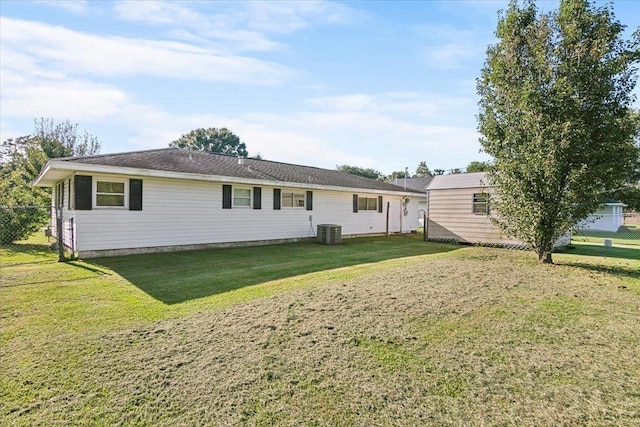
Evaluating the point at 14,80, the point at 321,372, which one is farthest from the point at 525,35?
the point at 14,80

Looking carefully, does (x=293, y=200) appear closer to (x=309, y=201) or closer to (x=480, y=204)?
(x=309, y=201)

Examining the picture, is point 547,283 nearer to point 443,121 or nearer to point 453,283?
point 453,283

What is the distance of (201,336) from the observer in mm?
3607

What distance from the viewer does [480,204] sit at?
43.5ft

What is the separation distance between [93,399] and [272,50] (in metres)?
10.9

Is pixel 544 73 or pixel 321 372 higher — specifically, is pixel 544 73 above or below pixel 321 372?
above

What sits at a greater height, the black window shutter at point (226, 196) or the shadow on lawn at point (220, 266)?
the black window shutter at point (226, 196)

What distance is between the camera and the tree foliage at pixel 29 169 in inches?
475

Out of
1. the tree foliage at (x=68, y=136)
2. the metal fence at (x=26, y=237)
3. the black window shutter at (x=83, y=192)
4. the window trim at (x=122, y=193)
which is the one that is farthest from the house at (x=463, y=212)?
the tree foliage at (x=68, y=136)

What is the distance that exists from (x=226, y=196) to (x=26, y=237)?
8.11m

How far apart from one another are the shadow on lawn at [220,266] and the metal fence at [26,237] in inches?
79.5

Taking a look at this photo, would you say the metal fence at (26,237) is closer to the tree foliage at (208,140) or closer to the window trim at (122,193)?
the window trim at (122,193)

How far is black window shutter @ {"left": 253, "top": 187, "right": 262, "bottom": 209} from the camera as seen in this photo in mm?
12336

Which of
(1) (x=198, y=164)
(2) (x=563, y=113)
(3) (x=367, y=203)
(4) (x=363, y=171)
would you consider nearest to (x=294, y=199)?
(1) (x=198, y=164)
